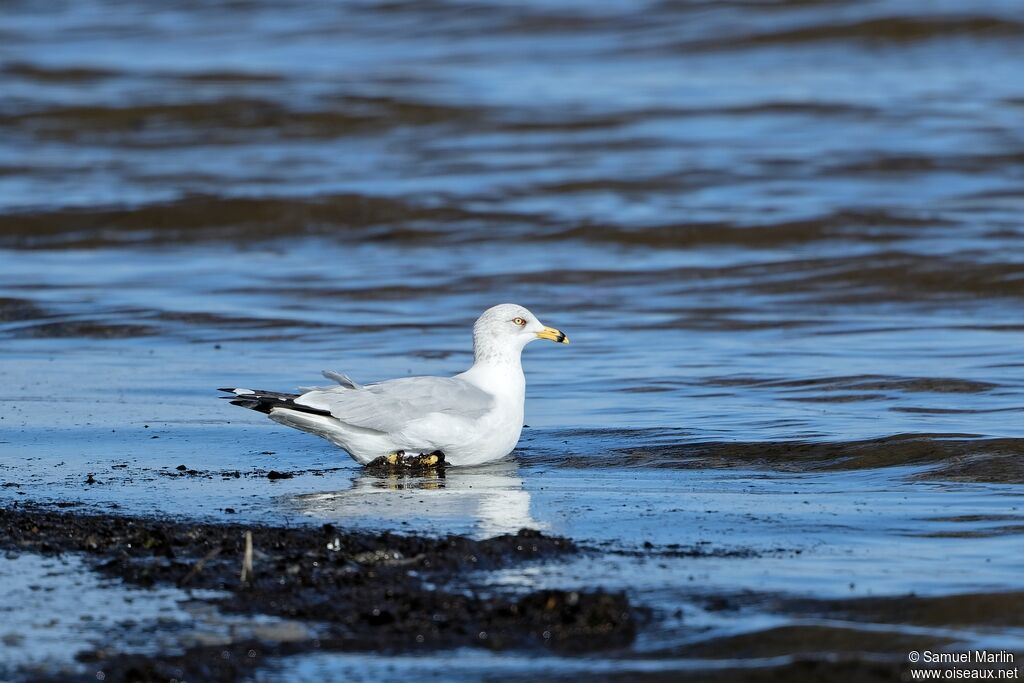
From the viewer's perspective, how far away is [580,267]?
475 inches

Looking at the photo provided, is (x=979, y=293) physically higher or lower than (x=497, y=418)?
higher

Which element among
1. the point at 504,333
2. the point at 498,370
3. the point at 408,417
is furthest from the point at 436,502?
the point at 504,333

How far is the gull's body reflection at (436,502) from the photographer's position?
4.76 metres

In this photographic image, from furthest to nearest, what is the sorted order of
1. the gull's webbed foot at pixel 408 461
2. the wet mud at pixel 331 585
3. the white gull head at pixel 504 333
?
the white gull head at pixel 504 333 < the gull's webbed foot at pixel 408 461 < the wet mud at pixel 331 585

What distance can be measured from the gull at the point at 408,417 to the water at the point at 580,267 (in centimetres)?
19

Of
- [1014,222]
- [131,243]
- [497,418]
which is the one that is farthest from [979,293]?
[131,243]

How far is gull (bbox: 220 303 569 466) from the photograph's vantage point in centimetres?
584

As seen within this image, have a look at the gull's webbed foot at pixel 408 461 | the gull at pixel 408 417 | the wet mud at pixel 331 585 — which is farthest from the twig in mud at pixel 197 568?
the gull's webbed foot at pixel 408 461

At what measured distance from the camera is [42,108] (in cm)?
2102

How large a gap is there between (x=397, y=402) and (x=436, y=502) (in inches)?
32.9

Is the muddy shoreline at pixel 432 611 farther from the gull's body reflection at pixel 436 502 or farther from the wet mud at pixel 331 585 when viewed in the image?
the gull's body reflection at pixel 436 502

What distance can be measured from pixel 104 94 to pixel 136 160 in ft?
14.7

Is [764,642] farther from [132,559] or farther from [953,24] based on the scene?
[953,24]

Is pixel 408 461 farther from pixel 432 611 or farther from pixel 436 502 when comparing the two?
pixel 432 611
